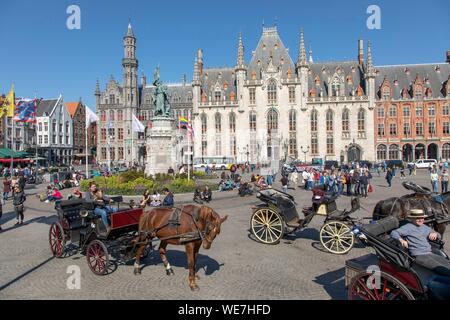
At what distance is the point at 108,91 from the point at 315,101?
4061 cm

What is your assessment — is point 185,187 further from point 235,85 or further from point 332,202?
point 235,85

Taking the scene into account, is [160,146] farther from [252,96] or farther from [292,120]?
[292,120]

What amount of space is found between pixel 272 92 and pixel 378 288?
52.3 m

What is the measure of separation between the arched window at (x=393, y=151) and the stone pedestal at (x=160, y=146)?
4344 cm

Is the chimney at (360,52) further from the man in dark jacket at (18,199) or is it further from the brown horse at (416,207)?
the man in dark jacket at (18,199)

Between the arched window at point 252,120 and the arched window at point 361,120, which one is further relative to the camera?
the arched window at point 252,120

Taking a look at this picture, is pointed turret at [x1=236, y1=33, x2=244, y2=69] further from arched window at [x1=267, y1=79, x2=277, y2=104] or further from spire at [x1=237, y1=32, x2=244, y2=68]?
arched window at [x1=267, y1=79, x2=277, y2=104]

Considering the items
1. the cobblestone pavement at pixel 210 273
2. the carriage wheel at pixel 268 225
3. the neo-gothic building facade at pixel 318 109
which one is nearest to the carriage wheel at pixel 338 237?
the cobblestone pavement at pixel 210 273

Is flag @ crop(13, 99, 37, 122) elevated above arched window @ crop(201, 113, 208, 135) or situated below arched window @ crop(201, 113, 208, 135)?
below

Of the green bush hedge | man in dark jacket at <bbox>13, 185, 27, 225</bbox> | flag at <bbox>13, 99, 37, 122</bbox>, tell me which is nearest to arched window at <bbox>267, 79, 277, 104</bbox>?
the green bush hedge

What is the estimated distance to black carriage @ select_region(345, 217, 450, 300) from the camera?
436 cm

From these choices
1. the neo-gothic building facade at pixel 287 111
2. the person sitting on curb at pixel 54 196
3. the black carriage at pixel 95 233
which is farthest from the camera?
the neo-gothic building facade at pixel 287 111

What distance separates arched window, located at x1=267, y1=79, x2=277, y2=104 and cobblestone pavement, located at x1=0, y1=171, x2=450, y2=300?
45868 millimetres

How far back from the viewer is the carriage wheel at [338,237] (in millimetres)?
8641
